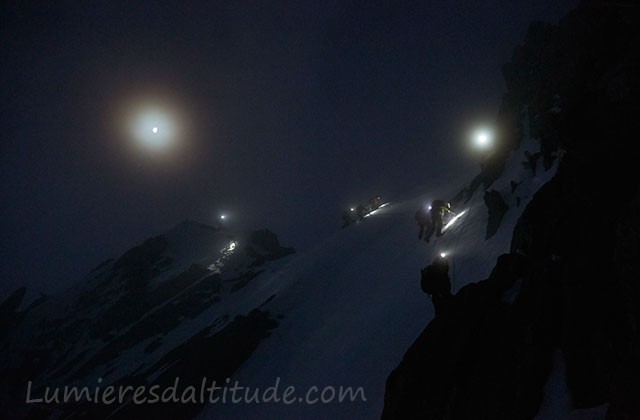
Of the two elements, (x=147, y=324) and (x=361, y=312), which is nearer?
(x=361, y=312)

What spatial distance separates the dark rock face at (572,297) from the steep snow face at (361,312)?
6.88m

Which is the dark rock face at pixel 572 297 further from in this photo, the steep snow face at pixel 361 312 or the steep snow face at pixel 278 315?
the steep snow face at pixel 361 312

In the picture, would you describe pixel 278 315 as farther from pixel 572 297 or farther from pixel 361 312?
pixel 572 297

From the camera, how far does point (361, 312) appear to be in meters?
26.1

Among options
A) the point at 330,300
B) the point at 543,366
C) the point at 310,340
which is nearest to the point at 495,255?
the point at 543,366

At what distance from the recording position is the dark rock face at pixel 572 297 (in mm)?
6863

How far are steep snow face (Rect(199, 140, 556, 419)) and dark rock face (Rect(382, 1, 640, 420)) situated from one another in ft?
22.6

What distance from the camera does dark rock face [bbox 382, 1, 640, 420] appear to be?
6863mm

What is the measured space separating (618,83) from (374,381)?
16.0 metres

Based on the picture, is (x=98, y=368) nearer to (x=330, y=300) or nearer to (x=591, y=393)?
(x=330, y=300)

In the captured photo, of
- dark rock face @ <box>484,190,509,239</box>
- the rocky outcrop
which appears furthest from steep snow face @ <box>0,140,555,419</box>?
dark rock face @ <box>484,190,509,239</box>

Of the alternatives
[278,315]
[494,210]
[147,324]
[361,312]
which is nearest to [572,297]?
[494,210]

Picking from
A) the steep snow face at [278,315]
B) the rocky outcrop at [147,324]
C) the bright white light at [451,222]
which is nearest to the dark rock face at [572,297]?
the steep snow face at [278,315]

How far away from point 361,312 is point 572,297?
19.2m
